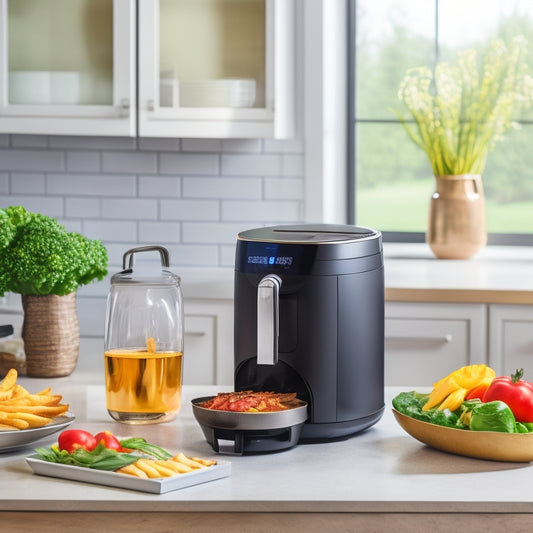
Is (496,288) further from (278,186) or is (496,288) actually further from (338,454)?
(338,454)

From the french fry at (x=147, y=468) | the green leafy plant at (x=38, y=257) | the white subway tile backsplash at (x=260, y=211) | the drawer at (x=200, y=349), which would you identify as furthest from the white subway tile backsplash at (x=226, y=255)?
the french fry at (x=147, y=468)

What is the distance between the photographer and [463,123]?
388 cm

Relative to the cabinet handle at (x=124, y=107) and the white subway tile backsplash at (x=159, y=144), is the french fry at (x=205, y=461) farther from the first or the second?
the white subway tile backsplash at (x=159, y=144)

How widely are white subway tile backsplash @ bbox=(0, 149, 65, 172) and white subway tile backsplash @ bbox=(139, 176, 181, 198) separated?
1.17 ft

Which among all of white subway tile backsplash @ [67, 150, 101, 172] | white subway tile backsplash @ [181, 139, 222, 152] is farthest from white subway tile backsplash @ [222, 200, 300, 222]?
white subway tile backsplash @ [67, 150, 101, 172]

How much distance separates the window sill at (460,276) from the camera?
118 inches

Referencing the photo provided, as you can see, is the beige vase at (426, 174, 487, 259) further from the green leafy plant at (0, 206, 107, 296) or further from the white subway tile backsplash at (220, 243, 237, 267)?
the green leafy plant at (0, 206, 107, 296)

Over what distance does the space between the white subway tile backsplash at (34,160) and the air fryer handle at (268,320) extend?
2502 millimetres

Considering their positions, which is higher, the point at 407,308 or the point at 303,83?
the point at 303,83

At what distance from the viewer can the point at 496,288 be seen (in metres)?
3.00

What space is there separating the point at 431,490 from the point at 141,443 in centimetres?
44

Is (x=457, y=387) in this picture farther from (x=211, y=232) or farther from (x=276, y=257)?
(x=211, y=232)

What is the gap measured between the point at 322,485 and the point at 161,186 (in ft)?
8.47

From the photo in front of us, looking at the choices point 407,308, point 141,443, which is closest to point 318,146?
point 407,308
